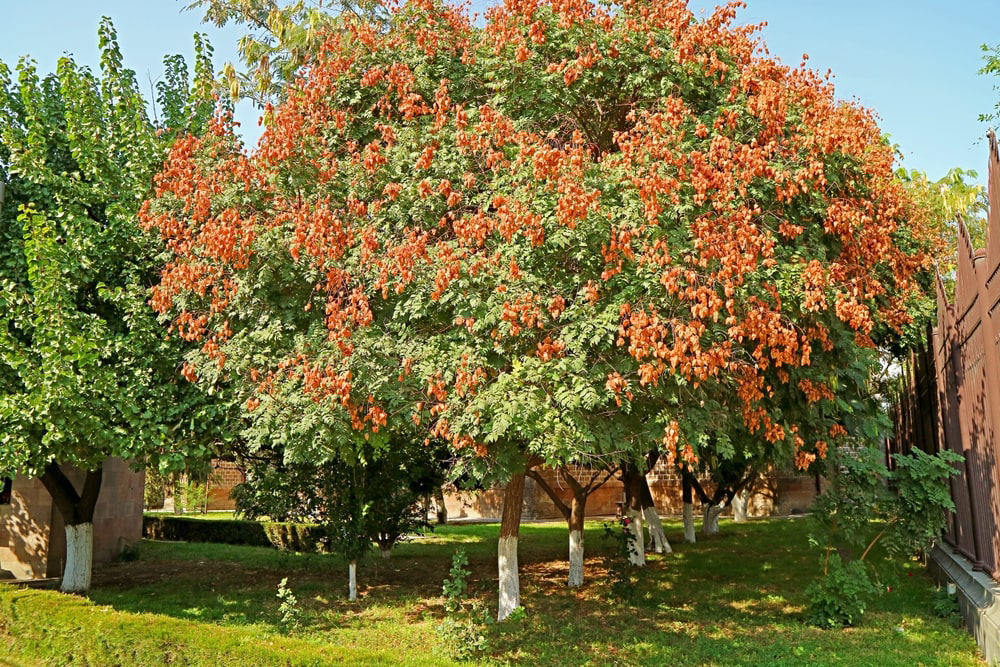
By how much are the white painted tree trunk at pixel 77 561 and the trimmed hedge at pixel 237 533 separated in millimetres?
6021

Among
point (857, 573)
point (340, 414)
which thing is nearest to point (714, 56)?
point (340, 414)

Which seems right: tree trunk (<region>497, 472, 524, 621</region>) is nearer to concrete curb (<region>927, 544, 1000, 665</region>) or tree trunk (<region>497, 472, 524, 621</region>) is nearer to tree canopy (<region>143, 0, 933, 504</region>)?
tree canopy (<region>143, 0, 933, 504</region>)

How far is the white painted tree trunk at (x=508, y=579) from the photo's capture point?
10.9 metres

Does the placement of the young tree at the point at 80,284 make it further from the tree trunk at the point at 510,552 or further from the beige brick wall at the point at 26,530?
the beige brick wall at the point at 26,530

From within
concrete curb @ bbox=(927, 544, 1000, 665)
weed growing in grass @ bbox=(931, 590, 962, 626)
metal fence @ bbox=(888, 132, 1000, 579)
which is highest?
metal fence @ bbox=(888, 132, 1000, 579)

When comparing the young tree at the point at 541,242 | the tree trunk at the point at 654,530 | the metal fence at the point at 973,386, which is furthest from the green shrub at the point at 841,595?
the tree trunk at the point at 654,530

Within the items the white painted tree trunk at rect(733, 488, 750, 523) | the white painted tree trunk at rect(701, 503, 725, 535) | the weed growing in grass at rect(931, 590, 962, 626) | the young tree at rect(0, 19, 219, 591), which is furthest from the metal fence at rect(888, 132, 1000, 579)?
the white painted tree trunk at rect(733, 488, 750, 523)

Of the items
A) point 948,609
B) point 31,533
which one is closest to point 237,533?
point 31,533

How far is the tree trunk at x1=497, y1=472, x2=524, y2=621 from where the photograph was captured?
10891mm

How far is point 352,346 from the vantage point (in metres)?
8.75

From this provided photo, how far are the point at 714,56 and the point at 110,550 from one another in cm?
1687

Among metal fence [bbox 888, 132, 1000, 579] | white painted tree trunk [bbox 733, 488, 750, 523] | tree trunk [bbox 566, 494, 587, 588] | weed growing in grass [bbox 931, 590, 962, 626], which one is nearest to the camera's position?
metal fence [bbox 888, 132, 1000, 579]

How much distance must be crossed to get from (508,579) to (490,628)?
2.70 ft

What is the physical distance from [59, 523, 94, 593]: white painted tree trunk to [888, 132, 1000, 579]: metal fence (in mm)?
13274
